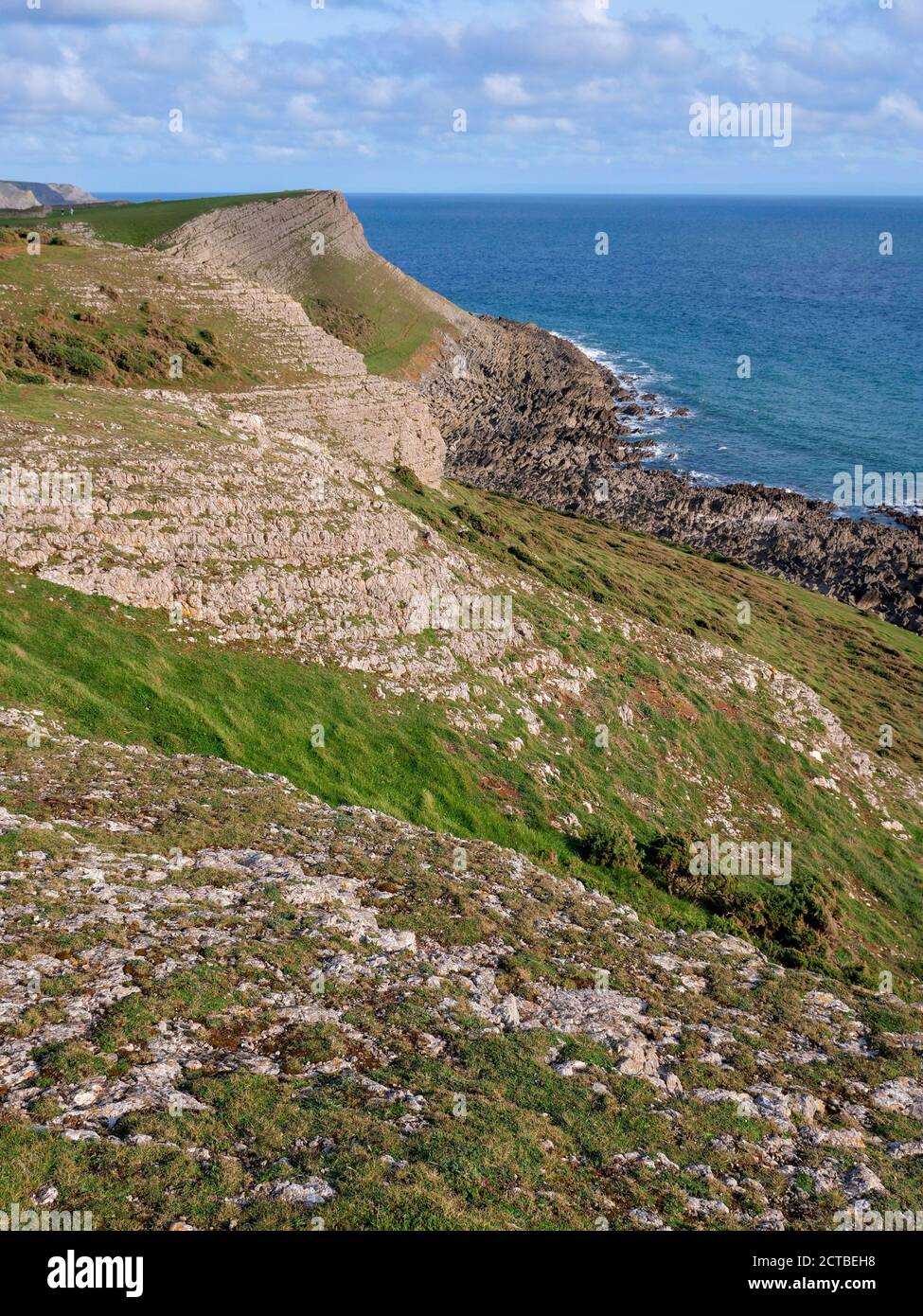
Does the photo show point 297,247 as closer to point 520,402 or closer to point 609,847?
point 520,402

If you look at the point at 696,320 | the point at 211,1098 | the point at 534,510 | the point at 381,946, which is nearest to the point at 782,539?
the point at 534,510

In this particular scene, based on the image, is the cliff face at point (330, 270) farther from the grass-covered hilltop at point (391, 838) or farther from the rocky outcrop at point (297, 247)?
the grass-covered hilltop at point (391, 838)

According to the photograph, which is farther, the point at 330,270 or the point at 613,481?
the point at 330,270

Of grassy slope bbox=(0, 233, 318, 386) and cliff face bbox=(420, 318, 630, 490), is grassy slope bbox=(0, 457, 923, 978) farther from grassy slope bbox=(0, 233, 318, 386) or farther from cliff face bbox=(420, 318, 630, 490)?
cliff face bbox=(420, 318, 630, 490)

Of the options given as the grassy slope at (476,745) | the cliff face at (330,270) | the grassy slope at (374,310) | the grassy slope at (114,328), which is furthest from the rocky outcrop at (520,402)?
the grassy slope at (476,745)

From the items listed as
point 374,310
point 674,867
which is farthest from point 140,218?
point 674,867

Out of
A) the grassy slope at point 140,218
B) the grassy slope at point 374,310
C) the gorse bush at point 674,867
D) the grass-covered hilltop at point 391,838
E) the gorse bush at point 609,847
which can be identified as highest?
the grassy slope at point 140,218

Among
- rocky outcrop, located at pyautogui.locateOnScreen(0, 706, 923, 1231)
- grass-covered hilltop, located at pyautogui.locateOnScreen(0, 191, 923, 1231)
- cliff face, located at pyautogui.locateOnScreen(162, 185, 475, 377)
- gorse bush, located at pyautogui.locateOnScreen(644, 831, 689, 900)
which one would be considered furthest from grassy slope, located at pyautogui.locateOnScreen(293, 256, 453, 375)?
rocky outcrop, located at pyautogui.locateOnScreen(0, 706, 923, 1231)
